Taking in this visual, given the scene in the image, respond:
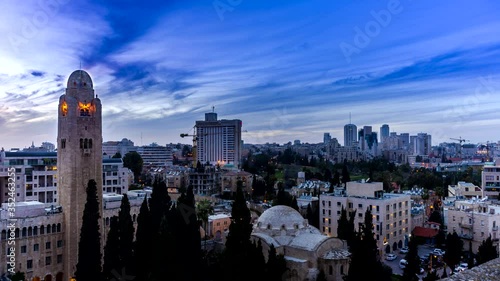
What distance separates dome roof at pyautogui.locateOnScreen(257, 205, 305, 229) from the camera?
101 feet

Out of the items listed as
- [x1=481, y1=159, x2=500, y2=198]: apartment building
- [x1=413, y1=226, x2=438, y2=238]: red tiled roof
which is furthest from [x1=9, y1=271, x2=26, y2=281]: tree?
[x1=481, y1=159, x2=500, y2=198]: apartment building

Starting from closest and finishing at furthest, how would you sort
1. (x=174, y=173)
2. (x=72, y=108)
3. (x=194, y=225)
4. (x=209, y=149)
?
(x=194, y=225) → (x=72, y=108) → (x=174, y=173) → (x=209, y=149)

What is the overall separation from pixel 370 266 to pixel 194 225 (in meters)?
10.7

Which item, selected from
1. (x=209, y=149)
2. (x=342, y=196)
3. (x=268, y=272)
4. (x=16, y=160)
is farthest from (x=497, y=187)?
(x=209, y=149)

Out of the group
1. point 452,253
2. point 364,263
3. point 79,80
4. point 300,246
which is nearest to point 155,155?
point 79,80

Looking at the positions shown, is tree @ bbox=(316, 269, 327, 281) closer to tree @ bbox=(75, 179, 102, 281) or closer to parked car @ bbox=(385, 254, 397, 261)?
tree @ bbox=(75, 179, 102, 281)

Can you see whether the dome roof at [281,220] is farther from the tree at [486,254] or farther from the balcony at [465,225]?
the balcony at [465,225]

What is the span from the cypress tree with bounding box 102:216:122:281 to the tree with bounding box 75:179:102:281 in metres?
0.54

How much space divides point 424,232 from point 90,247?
34.3 meters

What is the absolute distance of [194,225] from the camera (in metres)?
26.5

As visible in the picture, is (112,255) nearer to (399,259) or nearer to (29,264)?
(29,264)

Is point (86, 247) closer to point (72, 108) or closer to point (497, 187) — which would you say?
point (72, 108)

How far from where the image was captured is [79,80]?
32344 millimetres

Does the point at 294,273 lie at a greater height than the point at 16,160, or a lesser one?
lesser
